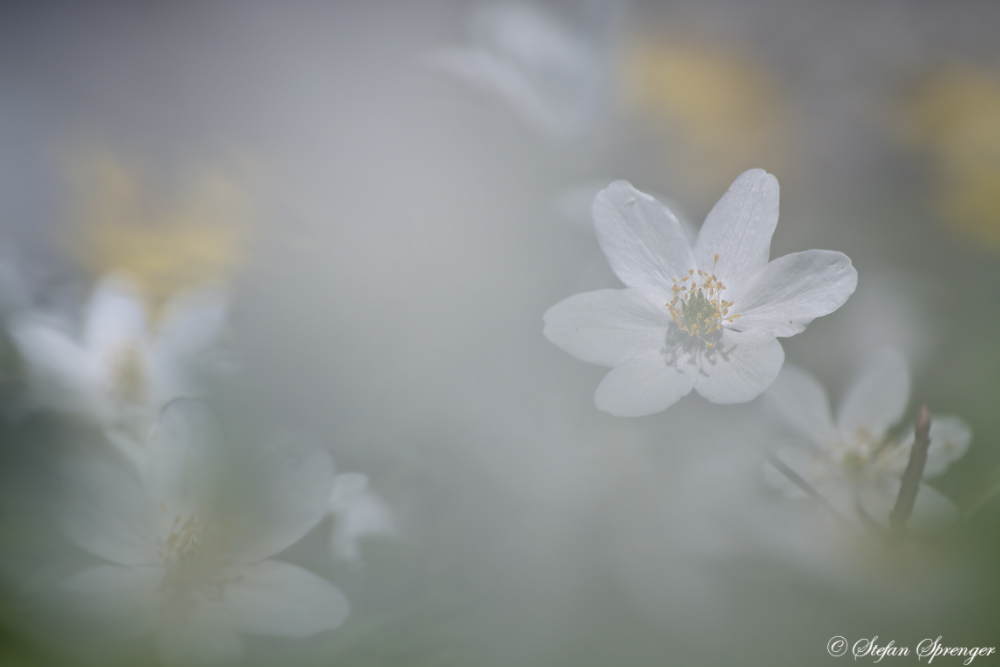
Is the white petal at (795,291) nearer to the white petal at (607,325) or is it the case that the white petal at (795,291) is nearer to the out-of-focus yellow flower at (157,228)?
the white petal at (607,325)

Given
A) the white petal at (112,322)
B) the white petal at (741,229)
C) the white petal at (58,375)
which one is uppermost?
the white petal at (112,322)

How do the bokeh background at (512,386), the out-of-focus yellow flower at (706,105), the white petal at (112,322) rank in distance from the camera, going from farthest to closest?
the out-of-focus yellow flower at (706,105)
the white petal at (112,322)
the bokeh background at (512,386)

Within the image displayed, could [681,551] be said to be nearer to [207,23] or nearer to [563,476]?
[563,476]

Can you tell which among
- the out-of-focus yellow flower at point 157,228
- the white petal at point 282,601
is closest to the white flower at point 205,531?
the white petal at point 282,601

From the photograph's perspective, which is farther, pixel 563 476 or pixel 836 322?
pixel 836 322

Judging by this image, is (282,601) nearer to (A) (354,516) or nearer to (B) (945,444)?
(A) (354,516)

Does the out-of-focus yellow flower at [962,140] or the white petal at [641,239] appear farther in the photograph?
the out-of-focus yellow flower at [962,140]

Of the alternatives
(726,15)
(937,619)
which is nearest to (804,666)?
(937,619)
